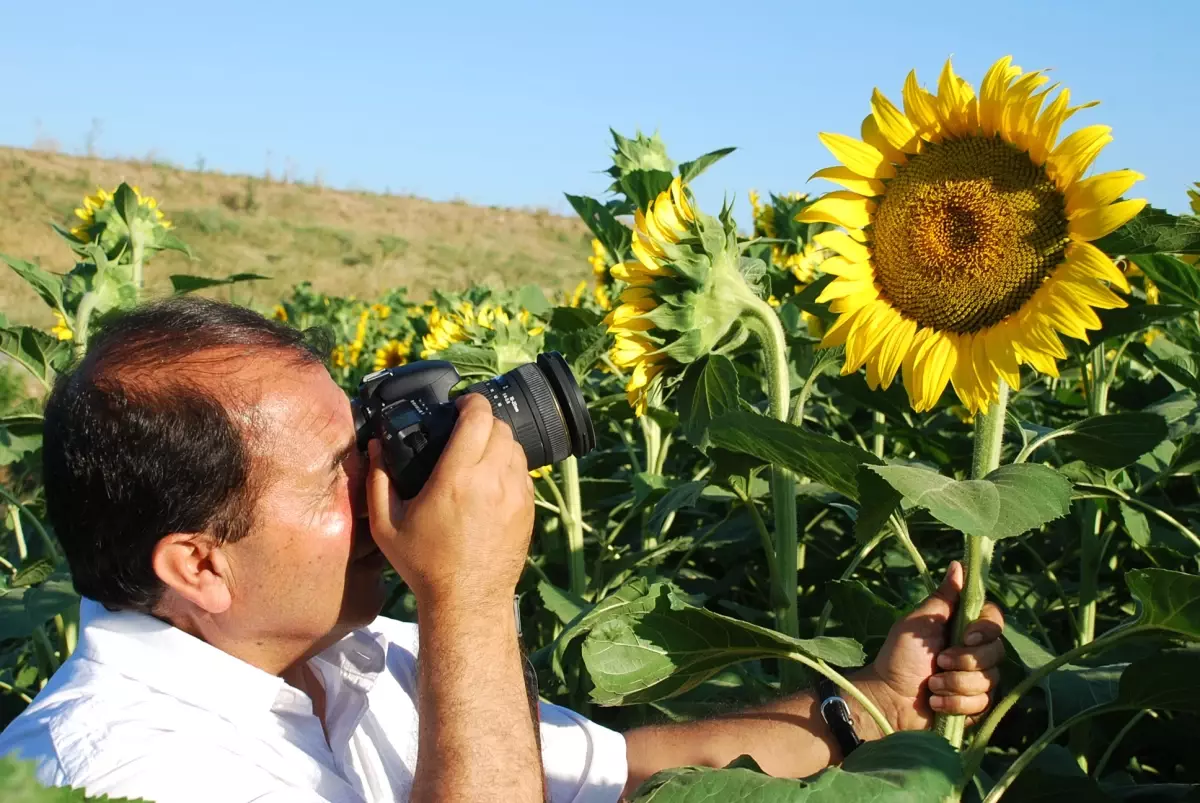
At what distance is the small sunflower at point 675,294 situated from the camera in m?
1.48

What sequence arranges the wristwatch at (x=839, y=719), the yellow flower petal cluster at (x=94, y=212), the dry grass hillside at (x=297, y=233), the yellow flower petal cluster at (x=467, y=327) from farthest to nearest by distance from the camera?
the dry grass hillside at (x=297, y=233), the yellow flower petal cluster at (x=94, y=212), the yellow flower petal cluster at (x=467, y=327), the wristwatch at (x=839, y=719)

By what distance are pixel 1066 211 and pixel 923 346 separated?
212 mm

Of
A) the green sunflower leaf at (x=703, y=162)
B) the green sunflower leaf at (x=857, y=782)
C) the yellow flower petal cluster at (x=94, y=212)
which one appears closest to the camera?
the green sunflower leaf at (x=857, y=782)

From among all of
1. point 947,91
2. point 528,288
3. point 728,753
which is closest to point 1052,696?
point 728,753

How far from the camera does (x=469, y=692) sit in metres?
1.24

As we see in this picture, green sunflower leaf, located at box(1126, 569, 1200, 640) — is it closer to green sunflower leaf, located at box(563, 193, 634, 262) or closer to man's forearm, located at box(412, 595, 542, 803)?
man's forearm, located at box(412, 595, 542, 803)

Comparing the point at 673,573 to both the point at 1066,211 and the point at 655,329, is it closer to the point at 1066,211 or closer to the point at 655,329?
the point at 655,329

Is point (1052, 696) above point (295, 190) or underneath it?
underneath

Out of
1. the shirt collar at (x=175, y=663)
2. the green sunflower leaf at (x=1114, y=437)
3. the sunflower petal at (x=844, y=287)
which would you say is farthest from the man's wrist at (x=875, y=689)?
the shirt collar at (x=175, y=663)

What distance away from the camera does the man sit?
1210 millimetres

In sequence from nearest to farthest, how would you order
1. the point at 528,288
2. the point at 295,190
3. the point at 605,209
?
the point at 605,209, the point at 528,288, the point at 295,190

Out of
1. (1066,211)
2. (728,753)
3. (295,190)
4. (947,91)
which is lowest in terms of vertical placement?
(728,753)

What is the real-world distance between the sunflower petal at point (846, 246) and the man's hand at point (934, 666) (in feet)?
1.27

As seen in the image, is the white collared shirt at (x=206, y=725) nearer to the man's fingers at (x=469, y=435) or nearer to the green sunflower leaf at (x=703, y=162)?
the man's fingers at (x=469, y=435)
